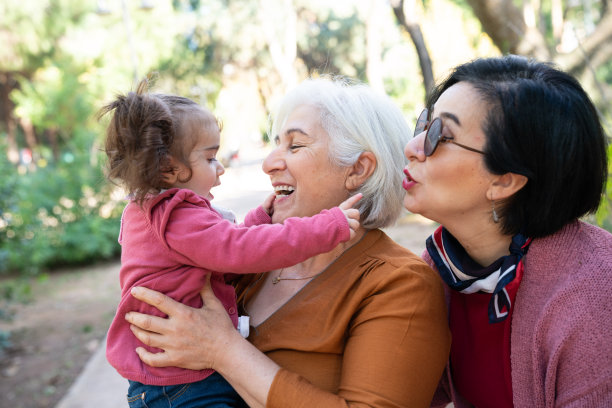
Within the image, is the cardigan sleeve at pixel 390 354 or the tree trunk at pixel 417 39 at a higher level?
the tree trunk at pixel 417 39

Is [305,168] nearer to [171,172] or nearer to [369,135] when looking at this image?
[369,135]

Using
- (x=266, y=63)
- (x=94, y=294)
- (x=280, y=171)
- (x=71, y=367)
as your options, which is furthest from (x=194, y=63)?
(x=280, y=171)

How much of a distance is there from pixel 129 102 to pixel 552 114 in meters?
1.40

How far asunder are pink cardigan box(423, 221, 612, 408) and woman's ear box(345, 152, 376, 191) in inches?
29.7

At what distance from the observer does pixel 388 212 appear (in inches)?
87.2

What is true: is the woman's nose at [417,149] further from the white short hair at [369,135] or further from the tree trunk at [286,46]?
the tree trunk at [286,46]

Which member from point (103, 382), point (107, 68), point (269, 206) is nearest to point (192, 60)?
point (107, 68)

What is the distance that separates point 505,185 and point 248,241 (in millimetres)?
878

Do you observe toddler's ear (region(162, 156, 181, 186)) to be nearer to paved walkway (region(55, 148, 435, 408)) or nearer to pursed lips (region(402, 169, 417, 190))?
pursed lips (region(402, 169, 417, 190))

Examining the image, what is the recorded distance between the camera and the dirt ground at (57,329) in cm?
533

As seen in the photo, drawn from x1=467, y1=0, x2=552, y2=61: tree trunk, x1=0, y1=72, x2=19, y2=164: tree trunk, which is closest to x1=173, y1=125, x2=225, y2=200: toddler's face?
x1=467, y1=0, x2=552, y2=61: tree trunk

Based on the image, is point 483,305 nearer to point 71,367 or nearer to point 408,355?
point 408,355

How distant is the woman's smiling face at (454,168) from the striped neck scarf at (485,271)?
0.46 ft

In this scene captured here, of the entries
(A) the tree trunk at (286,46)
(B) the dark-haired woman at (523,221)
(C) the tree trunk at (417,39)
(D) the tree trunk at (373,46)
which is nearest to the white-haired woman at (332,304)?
(B) the dark-haired woman at (523,221)
